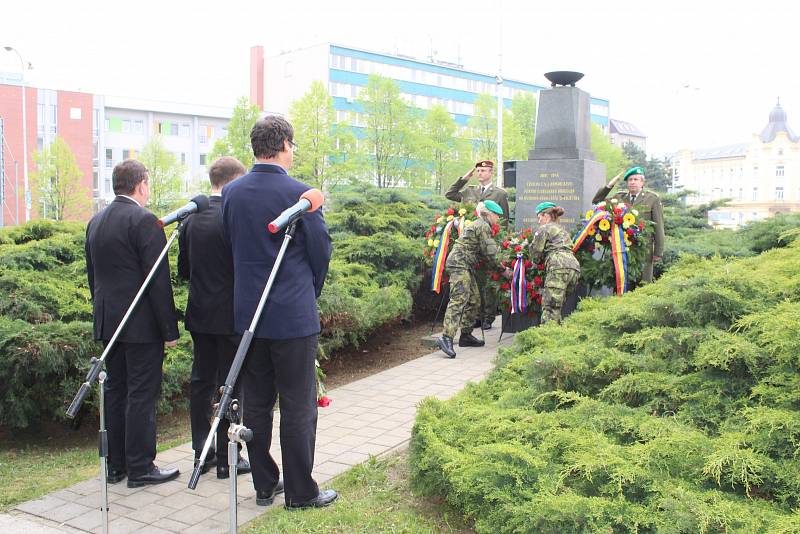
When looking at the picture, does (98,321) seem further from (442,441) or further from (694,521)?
(694,521)

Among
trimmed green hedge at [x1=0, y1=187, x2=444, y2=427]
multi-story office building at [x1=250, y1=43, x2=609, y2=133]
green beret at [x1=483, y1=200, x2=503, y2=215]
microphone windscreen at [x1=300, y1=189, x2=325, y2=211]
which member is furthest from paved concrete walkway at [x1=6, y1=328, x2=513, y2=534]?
multi-story office building at [x1=250, y1=43, x2=609, y2=133]

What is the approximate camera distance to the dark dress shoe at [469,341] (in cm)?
964

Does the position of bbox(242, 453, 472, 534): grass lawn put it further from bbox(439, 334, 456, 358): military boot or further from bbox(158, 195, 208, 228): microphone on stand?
bbox(439, 334, 456, 358): military boot

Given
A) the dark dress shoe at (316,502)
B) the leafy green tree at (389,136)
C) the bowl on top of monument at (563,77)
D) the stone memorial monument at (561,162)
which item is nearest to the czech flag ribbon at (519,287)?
the stone memorial monument at (561,162)

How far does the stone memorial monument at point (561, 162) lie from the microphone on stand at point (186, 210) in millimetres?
7195

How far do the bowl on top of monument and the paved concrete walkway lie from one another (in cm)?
595

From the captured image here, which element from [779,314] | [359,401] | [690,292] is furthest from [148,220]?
[779,314]

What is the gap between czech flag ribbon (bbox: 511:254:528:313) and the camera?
9172 millimetres

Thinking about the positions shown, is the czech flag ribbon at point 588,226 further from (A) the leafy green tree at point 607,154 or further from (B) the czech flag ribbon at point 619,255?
(A) the leafy green tree at point 607,154

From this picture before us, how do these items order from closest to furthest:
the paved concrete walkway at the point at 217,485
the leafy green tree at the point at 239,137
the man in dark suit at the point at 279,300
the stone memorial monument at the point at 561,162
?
1. the man in dark suit at the point at 279,300
2. the paved concrete walkway at the point at 217,485
3. the stone memorial monument at the point at 561,162
4. the leafy green tree at the point at 239,137

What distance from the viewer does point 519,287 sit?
920 centimetres

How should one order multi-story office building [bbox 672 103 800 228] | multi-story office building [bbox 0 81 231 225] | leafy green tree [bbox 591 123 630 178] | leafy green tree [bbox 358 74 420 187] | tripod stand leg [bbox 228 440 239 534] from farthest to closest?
multi-story office building [bbox 672 103 800 228]
multi-story office building [bbox 0 81 231 225]
leafy green tree [bbox 591 123 630 178]
leafy green tree [bbox 358 74 420 187]
tripod stand leg [bbox 228 440 239 534]

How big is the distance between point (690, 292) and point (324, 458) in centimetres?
271

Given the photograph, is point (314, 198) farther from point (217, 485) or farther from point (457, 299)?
point (457, 299)
